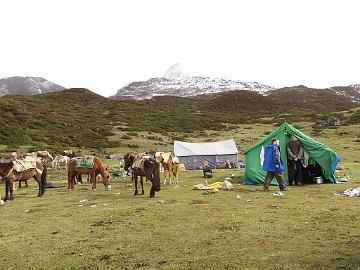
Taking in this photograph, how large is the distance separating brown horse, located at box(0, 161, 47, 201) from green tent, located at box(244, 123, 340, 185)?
382 inches

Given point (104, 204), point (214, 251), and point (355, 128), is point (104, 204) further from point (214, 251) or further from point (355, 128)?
point (355, 128)

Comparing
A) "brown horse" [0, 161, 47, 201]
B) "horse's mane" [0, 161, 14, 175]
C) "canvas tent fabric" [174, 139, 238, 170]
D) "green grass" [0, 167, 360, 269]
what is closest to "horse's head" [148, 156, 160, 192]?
"green grass" [0, 167, 360, 269]

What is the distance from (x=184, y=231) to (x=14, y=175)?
9.23m

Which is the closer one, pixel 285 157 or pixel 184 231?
pixel 184 231

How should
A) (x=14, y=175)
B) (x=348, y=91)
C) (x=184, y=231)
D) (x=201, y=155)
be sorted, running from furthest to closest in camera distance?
(x=348, y=91), (x=201, y=155), (x=14, y=175), (x=184, y=231)

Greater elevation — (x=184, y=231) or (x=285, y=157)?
(x=285, y=157)

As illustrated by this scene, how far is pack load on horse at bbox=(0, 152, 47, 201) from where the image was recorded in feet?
54.6

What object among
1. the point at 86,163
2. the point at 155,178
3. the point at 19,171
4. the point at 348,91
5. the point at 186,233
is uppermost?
the point at 348,91

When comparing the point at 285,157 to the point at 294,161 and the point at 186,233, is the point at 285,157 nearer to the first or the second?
the point at 294,161

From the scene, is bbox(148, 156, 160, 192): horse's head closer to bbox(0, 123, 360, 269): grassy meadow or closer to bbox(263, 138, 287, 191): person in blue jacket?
bbox(0, 123, 360, 269): grassy meadow

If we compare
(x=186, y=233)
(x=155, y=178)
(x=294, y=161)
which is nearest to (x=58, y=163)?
(x=155, y=178)

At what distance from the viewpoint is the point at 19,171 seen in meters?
17.1

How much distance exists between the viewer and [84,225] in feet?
38.0

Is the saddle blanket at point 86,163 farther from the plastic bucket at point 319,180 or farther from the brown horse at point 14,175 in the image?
the plastic bucket at point 319,180
